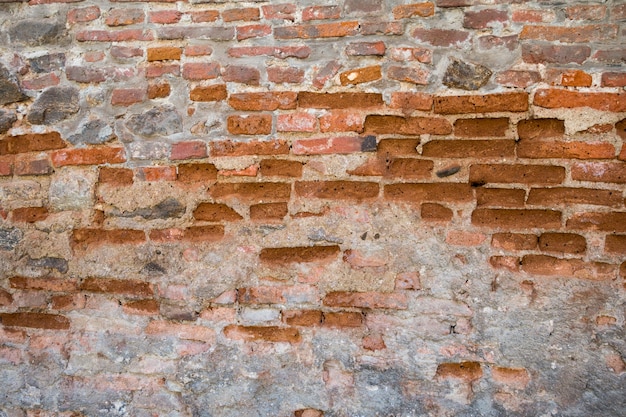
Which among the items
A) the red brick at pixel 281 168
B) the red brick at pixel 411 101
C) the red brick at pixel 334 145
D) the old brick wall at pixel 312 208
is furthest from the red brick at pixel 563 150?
the red brick at pixel 281 168

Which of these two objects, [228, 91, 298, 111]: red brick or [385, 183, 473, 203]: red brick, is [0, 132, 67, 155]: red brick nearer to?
[228, 91, 298, 111]: red brick

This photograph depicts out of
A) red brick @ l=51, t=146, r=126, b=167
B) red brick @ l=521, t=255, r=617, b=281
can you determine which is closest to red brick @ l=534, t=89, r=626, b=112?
red brick @ l=521, t=255, r=617, b=281

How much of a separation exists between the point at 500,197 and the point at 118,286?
1433mm

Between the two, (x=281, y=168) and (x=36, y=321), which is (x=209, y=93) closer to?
(x=281, y=168)

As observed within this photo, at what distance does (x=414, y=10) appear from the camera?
1.90 m

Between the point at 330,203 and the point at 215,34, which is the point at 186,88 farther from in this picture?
the point at 330,203

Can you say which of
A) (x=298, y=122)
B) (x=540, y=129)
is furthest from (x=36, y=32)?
(x=540, y=129)

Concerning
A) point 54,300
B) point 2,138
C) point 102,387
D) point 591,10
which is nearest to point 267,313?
point 102,387

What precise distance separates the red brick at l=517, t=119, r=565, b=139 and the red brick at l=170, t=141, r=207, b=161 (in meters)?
1.12

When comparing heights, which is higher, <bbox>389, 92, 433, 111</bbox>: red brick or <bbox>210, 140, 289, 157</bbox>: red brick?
<bbox>389, 92, 433, 111</bbox>: red brick

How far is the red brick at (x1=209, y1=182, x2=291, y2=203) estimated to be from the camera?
1.96 m

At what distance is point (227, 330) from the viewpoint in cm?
200

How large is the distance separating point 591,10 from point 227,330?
1678mm

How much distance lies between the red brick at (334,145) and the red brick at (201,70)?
40 centimetres
